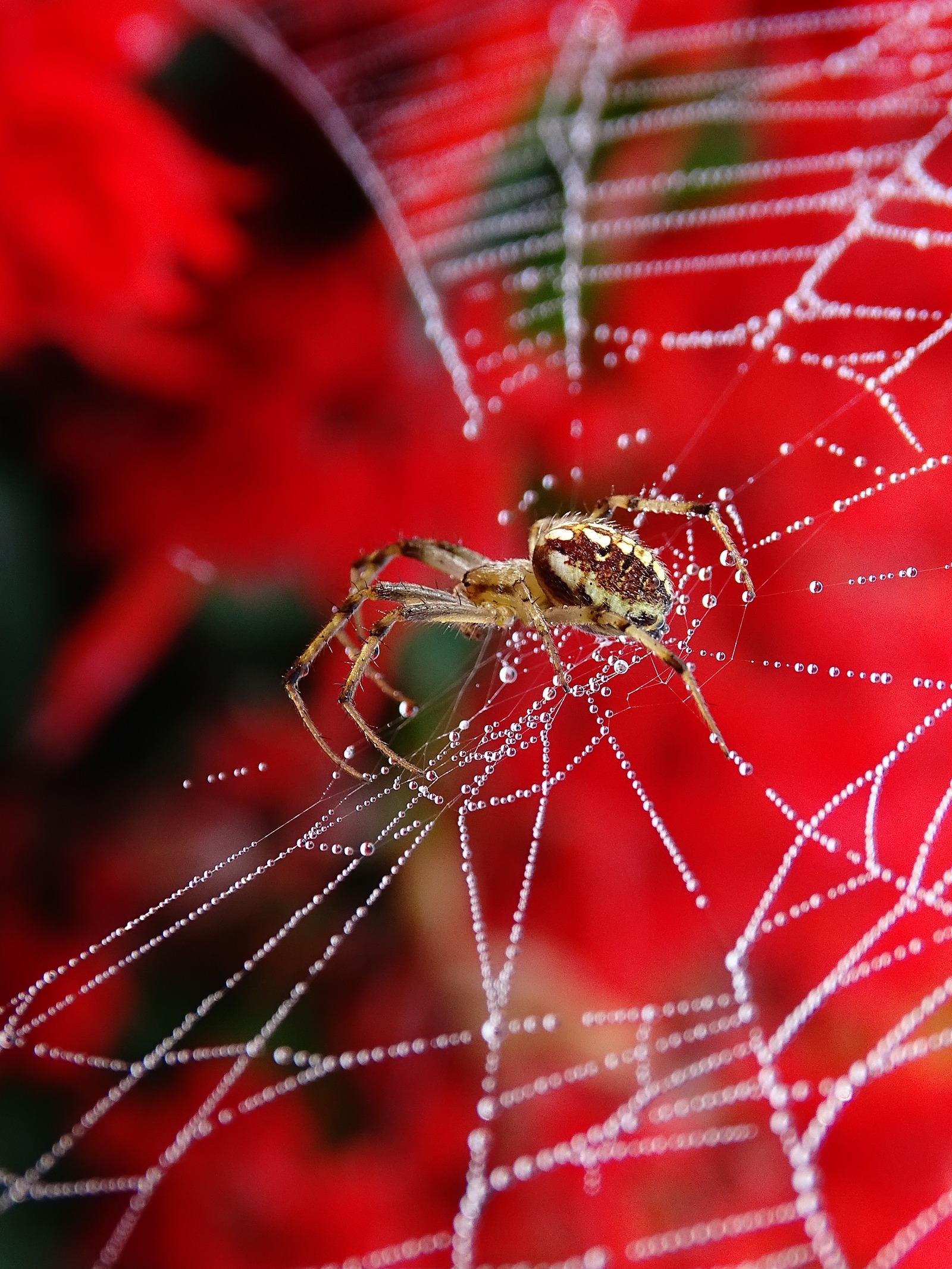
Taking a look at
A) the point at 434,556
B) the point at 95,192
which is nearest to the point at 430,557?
the point at 434,556

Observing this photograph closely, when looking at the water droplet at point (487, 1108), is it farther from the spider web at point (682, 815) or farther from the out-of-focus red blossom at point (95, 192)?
the out-of-focus red blossom at point (95, 192)

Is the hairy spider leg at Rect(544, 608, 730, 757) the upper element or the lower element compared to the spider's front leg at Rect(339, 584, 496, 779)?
lower

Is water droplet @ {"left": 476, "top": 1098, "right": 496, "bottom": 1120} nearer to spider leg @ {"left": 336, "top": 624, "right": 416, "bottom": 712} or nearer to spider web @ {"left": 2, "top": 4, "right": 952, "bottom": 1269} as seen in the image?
spider web @ {"left": 2, "top": 4, "right": 952, "bottom": 1269}

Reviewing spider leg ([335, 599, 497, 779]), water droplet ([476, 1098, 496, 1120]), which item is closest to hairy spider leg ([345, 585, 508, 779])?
spider leg ([335, 599, 497, 779])

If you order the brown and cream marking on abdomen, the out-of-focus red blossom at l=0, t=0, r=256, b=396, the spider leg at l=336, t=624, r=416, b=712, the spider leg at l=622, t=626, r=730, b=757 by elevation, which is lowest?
the spider leg at l=622, t=626, r=730, b=757

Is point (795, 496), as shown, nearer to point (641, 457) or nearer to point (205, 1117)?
point (641, 457)

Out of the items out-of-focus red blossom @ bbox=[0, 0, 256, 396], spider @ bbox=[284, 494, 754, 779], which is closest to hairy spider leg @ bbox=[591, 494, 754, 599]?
spider @ bbox=[284, 494, 754, 779]

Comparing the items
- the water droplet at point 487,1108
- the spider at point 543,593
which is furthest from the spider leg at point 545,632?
the water droplet at point 487,1108

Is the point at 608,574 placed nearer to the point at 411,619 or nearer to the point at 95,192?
the point at 411,619
